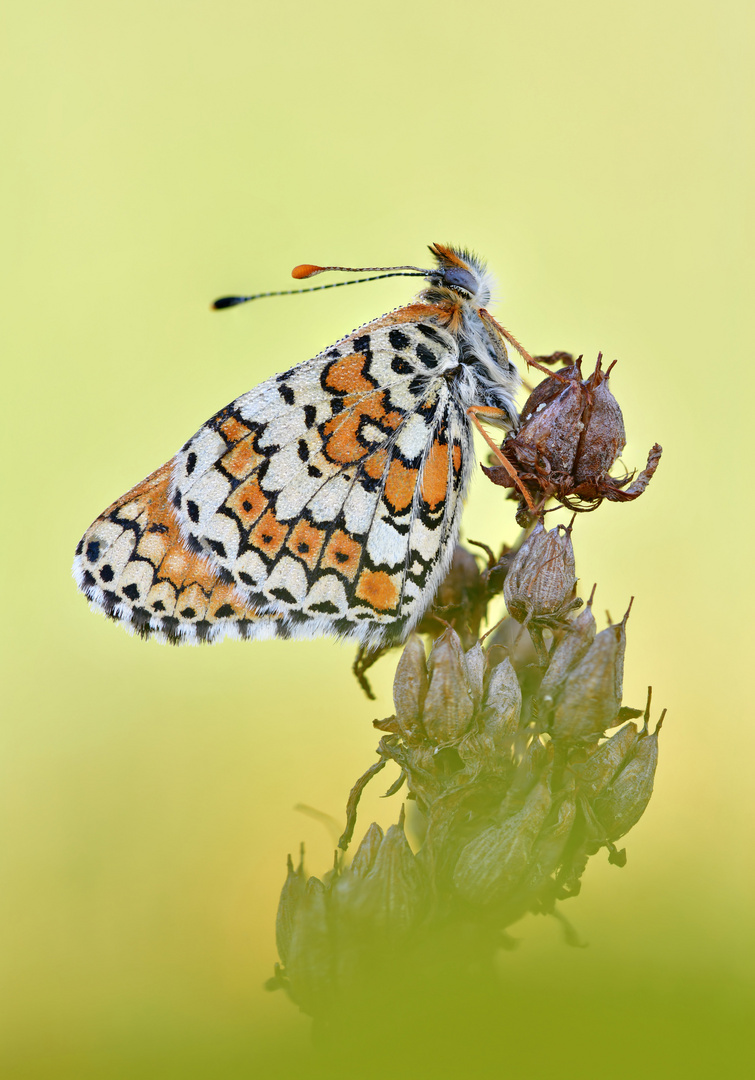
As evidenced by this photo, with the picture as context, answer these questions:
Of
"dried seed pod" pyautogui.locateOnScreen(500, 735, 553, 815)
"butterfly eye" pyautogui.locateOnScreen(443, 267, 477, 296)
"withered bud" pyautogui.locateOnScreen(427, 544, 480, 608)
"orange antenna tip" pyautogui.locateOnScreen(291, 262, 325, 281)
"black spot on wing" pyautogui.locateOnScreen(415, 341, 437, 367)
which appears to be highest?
"orange antenna tip" pyautogui.locateOnScreen(291, 262, 325, 281)

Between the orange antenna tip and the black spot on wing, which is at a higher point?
the orange antenna tip

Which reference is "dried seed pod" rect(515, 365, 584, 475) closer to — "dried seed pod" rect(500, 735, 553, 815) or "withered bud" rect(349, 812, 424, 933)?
"dried seed pod" rect(500, 735, 553, 815)

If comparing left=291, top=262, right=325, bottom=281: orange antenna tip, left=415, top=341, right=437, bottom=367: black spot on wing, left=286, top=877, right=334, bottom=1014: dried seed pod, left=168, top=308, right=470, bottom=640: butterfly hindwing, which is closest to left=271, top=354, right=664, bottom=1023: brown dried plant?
left=286, top=877, right=334, bottom=1014: dried seed pod

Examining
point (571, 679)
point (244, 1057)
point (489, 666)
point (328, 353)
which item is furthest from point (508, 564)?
point (244, 1057)

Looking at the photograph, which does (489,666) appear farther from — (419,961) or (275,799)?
(275,799)

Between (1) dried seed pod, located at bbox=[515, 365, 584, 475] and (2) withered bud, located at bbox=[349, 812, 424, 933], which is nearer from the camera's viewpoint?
(2) withered bud, located at bbox=[349, 812, 424, 933]

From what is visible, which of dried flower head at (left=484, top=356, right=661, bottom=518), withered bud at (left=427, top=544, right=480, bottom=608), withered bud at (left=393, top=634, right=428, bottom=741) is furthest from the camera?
withered bud at (left=427, top=544, right=480, bottom=608)
